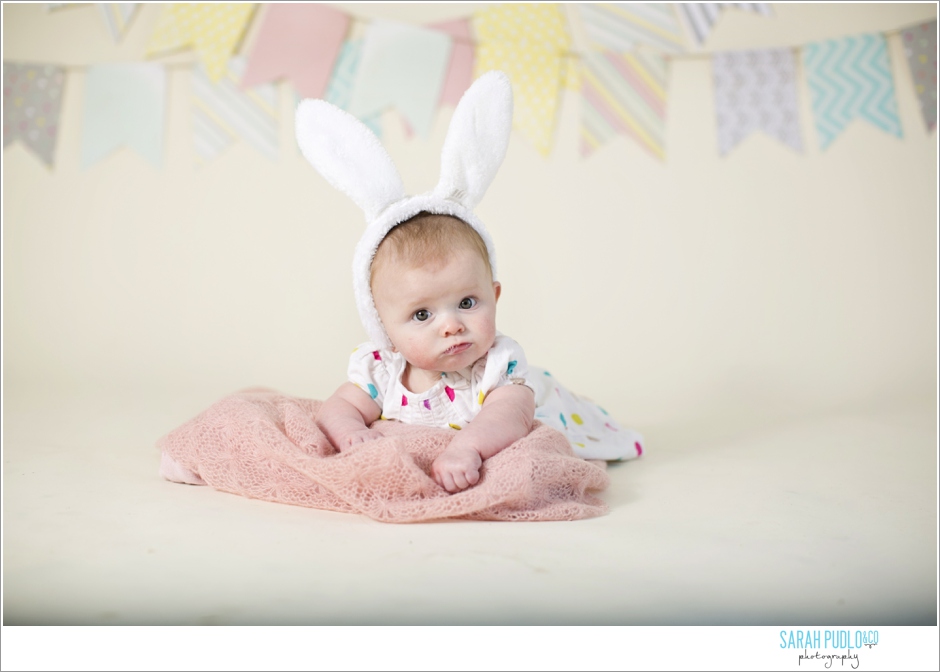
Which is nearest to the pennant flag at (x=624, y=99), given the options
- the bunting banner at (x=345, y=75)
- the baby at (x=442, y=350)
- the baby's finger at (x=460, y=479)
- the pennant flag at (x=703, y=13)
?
the pennant flag at (x=703, y=13)

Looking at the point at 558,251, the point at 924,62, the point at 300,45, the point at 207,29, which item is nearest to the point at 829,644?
the point at 558,251

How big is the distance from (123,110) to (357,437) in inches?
82.2

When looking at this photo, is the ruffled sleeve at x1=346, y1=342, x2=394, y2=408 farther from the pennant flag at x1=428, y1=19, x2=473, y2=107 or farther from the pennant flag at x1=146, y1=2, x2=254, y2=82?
the pennant flag at x1=146, y1=2, x2=254, y2=82

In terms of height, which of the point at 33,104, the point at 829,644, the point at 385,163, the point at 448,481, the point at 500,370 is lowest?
the point at 829,644

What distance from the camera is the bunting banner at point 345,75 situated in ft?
9.53

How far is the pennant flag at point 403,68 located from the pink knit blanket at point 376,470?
159 cm

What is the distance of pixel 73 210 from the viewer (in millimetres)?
3072

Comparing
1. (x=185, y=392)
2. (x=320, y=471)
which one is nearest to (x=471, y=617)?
(x=320, y=471)

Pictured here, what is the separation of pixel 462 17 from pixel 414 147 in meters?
0.47

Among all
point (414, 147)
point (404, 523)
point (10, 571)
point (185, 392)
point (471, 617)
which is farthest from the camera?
point (414, 147)

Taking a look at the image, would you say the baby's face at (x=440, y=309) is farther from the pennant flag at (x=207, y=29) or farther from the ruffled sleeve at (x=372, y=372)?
the pennant flag at (x=207, y=29)

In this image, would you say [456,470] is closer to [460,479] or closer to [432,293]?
[460,479]

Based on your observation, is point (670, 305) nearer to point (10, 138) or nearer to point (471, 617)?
point (471, 617)

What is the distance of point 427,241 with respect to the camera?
1.55 metres
